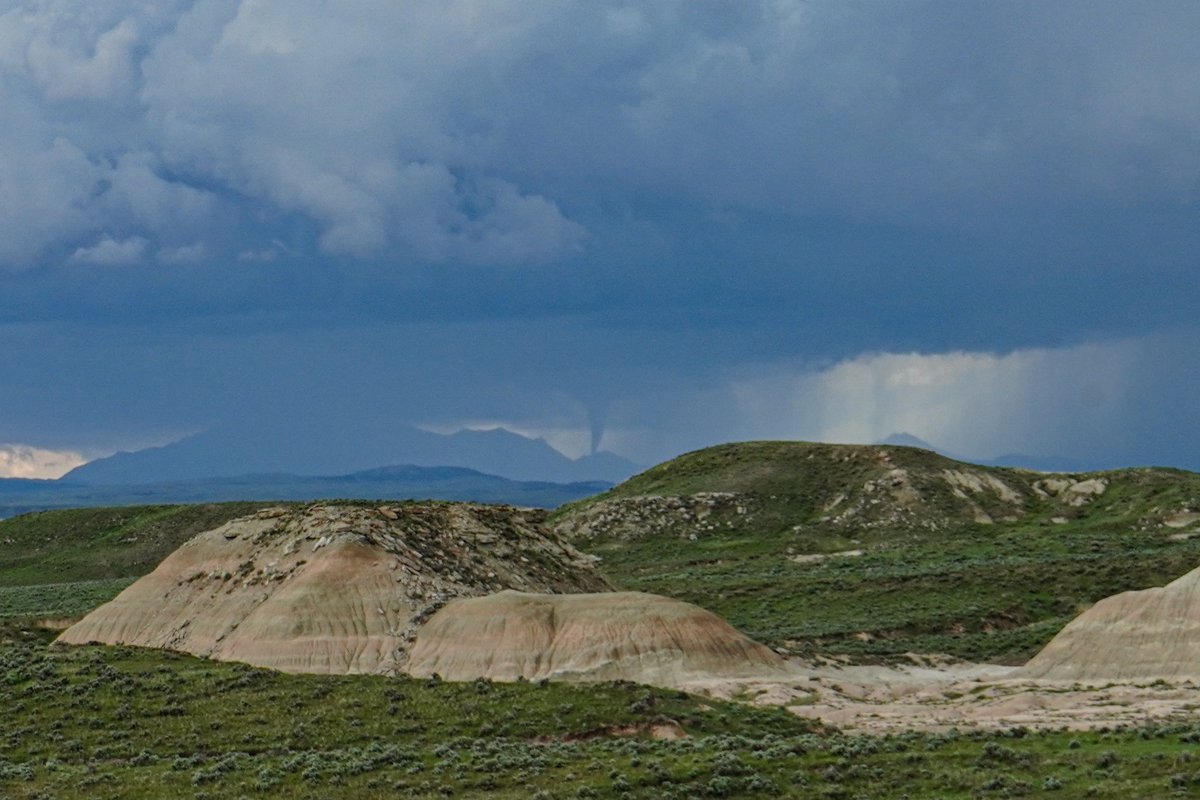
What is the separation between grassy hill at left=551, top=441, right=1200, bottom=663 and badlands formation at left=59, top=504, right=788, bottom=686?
14808mm

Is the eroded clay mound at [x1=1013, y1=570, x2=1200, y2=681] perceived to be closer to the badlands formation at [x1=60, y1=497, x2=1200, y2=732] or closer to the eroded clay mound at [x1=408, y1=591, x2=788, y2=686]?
the badlands formation at [x1=60, y1=497, x2=1200, y2=732]

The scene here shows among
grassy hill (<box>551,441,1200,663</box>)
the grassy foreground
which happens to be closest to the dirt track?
the grassy foreground

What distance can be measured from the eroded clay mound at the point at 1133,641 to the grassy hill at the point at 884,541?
10978 mm

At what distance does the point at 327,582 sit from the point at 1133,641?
4053 centimetres

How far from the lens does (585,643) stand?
61.9 m

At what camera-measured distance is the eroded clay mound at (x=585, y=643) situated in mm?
60719

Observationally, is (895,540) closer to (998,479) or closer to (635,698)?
(998,479)

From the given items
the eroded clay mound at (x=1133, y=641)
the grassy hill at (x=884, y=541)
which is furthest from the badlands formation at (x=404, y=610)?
the eroded clay mound at (x=1133, y=641)

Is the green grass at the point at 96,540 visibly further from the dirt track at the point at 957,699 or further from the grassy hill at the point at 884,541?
the dirt track at the point at 957,699

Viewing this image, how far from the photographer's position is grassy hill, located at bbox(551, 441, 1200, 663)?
90875mm

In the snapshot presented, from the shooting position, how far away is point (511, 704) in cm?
5084

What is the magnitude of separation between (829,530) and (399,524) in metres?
79.9

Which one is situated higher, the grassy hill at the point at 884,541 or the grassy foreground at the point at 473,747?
the grassy hill at the point at 884,541

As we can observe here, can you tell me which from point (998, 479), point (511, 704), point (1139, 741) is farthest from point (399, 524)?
point (998, 479)
